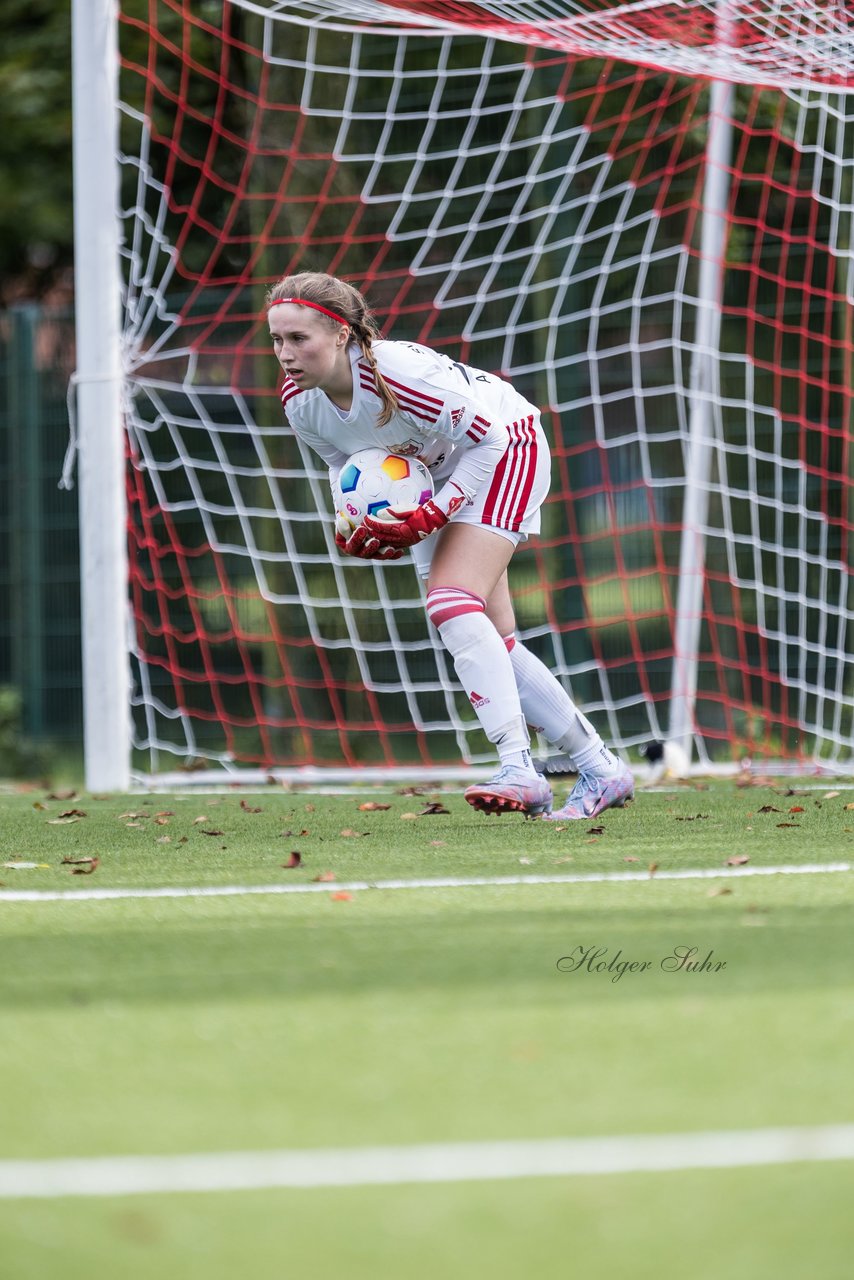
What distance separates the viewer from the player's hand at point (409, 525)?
15.4 ft

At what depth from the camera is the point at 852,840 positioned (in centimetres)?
441

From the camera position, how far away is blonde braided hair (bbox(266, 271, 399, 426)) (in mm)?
4691

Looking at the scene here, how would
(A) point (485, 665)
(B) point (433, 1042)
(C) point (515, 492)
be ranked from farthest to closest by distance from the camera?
(C) point (515, 492) < (A) point (485, 665) < (B) point (433, 1042)

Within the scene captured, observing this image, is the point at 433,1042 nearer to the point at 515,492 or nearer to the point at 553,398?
the point at 515,492

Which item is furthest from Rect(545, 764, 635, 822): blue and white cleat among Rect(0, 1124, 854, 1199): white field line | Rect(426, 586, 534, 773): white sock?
Rect(0, 1124, 854, 1199): white field line

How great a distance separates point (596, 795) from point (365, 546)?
3.18 feet

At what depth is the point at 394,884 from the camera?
379 centimetres

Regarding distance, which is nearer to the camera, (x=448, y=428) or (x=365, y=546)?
(x=448, y=428)

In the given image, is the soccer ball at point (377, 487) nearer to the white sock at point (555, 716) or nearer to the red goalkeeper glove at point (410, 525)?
the red goalkeeper glove at point (410, 525)

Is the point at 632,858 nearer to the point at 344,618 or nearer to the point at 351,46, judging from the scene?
the point at 344,618

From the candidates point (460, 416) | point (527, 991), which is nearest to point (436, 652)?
point (460, 416)

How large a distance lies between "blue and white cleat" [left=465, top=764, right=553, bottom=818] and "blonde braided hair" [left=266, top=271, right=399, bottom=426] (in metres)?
0.98

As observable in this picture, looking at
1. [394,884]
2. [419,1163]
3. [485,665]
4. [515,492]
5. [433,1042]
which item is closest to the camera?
[419,1163]

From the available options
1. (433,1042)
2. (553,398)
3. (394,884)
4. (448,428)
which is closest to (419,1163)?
(433,1042)
